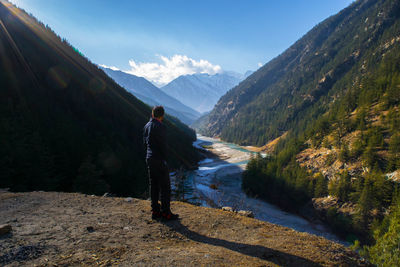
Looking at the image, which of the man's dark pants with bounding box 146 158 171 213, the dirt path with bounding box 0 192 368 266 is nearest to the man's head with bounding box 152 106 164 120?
the man's dark pants with bounding box 146 158 171 213

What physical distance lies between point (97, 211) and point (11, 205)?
3724 mm

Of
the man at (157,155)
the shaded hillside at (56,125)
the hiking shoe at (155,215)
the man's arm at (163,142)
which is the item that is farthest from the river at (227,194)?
the man's arm at (163,142)

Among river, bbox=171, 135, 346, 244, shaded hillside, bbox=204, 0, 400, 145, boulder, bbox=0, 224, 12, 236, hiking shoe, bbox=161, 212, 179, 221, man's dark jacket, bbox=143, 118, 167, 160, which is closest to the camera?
boulder, bbox=0, 224, 12, 236

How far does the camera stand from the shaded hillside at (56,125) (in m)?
23.5

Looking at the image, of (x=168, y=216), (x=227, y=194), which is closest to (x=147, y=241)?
(x=168, y=216)

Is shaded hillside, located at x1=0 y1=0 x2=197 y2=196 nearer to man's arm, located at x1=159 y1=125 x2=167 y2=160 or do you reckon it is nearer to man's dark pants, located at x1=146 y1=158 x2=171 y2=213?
man's dark pants, located at x1=146 y1=158 x2=171 y2=213

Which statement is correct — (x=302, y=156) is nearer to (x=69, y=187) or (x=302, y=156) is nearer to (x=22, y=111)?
(x=69, y=187)

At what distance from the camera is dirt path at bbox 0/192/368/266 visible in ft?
12.9

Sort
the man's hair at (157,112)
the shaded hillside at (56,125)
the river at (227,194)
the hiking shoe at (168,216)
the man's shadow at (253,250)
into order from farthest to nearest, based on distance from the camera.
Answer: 1. the river at (227,194)
2. the shaded hillside at (56,125)
3. the hiking shoe at (168,216)
4. the man's hair at (157,112)
5. the man's shadow at (253,250)

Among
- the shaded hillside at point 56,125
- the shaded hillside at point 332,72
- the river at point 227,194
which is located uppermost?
the shaded hillside at point 332,72

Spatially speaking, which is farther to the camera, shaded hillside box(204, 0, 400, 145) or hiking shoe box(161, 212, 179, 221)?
shaded hillside box(204, 0, 400, 145)

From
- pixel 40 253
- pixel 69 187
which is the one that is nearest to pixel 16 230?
pixel 40 253

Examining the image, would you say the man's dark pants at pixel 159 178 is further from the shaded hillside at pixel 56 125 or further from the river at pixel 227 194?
the shaded hillside at pixel 56 125

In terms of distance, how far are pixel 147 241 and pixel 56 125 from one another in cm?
4212
